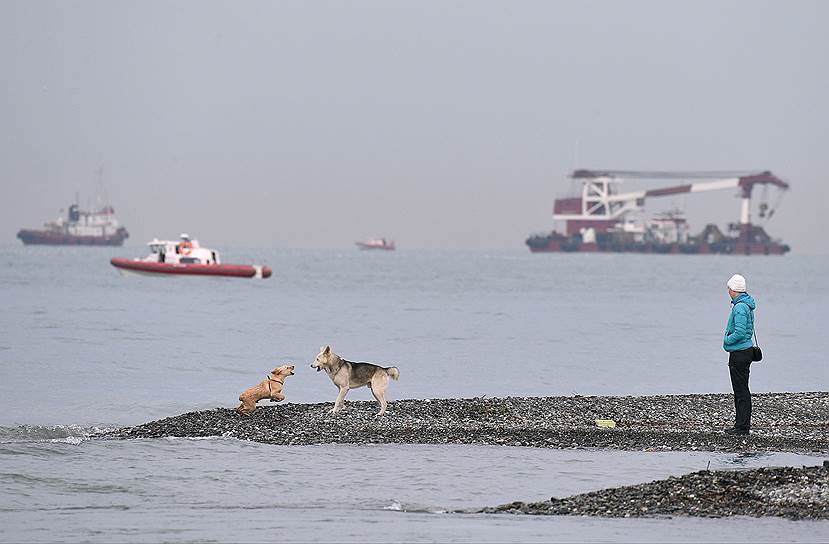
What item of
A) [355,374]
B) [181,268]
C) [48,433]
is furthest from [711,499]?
[181,268]

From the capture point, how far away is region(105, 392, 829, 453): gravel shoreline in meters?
14.1

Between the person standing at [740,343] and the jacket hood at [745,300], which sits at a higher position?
the jacket hood at [745,300]

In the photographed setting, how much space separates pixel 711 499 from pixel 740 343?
13.0ft

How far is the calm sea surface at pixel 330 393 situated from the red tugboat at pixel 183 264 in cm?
979

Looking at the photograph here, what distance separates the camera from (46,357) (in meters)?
30.1

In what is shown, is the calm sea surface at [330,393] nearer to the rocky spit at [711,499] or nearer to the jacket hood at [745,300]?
the rocky spit at [711,499]

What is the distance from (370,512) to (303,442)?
3.53 meters

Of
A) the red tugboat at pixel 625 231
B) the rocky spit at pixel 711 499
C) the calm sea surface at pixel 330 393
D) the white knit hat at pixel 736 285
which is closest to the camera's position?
the rocky spit at pixel 711 499

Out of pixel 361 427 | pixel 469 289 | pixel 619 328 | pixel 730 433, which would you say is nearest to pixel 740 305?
pixel 730 433

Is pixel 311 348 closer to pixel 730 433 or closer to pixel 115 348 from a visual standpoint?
pixel 115 348

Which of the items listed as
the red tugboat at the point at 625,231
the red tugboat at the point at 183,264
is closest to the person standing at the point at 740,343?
the red tugboat at the point at 183,264

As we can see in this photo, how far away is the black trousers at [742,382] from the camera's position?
552 inches

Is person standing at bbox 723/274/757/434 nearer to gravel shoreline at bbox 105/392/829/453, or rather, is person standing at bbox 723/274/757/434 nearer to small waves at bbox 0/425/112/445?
gravel shoreline at bbox 105/392/829/453

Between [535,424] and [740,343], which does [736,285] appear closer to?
[740,343]
